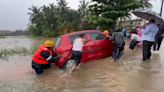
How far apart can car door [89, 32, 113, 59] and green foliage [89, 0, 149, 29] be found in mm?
19465

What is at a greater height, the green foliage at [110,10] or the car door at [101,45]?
the green foliage at [110,10]

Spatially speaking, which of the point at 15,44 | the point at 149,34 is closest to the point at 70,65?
the point at 149,34

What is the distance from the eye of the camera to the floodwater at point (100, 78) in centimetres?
954

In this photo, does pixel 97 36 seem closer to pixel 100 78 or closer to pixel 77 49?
pixel 77 49

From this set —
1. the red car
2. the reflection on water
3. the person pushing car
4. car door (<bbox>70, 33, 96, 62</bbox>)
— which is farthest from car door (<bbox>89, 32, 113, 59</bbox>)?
the reflection on water

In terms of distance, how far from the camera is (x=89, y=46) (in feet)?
42.5

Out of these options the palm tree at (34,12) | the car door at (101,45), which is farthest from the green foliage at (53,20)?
the car door at (101,45)

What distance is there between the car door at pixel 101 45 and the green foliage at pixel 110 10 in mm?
19465

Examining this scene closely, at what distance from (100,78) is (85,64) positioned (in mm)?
2175

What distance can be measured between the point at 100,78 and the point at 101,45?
285cm

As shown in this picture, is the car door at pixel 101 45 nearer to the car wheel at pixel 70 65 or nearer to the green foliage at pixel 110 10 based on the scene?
the car wheel at pixel 70 65

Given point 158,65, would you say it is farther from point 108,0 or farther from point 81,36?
point 108,0

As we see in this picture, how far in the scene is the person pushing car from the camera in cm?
1172

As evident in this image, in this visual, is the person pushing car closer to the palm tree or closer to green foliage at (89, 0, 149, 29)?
green foliage at (89, 0, 149, 29)
